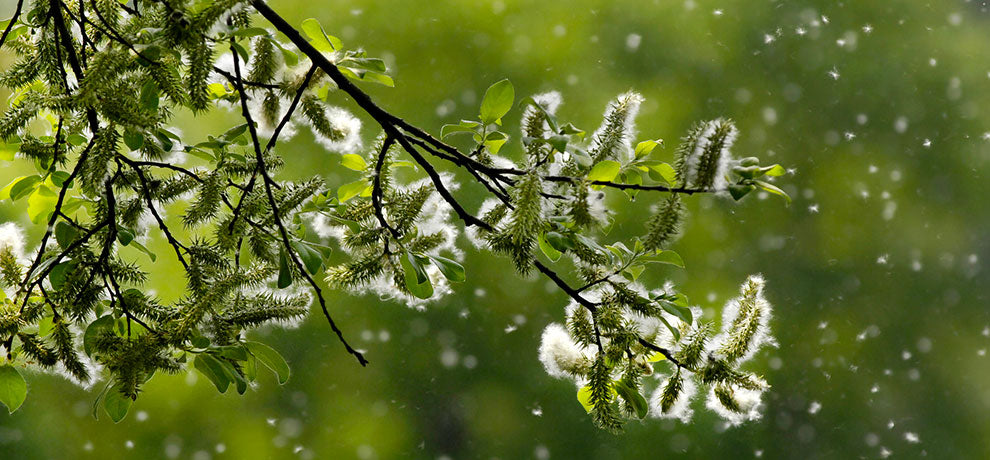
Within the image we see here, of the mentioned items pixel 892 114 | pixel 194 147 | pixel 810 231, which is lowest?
pixel 194 147

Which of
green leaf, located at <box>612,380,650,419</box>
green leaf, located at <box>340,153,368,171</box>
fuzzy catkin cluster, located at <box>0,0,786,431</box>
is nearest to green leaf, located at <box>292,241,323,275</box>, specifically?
→ fuzzy catkin cluster, located at <box>0,0,786,431</box>

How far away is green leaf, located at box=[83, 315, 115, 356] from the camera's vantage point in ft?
1.72

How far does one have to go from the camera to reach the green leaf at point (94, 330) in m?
0.52

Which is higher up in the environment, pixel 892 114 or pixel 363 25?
pixel 892 114

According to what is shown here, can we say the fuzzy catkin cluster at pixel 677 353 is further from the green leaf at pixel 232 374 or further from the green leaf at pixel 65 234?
the green leaf at pixel 65 234

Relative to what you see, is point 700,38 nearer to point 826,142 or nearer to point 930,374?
point 826,142

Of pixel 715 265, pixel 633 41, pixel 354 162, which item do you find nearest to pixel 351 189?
pixel 354 162

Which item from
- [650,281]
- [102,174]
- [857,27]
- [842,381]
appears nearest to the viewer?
[102,174]

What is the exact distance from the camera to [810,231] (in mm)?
2766

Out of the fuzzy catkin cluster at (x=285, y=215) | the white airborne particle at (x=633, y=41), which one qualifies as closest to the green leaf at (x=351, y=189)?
the fuzzy catkin cluster at (x=285, y=215)

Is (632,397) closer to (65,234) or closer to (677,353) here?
(677,353)

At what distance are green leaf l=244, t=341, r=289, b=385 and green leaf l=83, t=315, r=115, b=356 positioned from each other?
93 millimetres

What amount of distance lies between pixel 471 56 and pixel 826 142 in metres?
1.29


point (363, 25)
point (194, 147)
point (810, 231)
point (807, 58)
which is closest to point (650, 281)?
point (810, 231)
